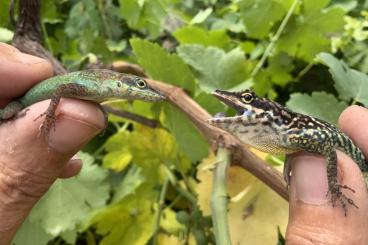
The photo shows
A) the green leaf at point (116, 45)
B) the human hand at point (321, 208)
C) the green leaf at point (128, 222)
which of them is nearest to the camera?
the human hand at point (321, 208)

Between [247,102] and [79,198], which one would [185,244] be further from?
[247,102]

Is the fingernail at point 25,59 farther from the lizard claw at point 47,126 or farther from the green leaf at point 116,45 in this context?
the green leaf at point 116,45

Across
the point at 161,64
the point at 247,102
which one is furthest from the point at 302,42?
the point at 247,102

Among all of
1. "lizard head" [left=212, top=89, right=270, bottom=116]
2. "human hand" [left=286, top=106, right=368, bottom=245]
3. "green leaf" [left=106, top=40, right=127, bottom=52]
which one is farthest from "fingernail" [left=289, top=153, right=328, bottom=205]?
"green leaf" [left=106, top=40, right=127, bottom=52]

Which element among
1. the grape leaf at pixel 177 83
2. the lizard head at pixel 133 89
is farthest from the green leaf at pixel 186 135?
the lizard head at pixel 133 89

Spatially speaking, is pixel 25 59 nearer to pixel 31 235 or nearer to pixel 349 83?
pixel 31 235
